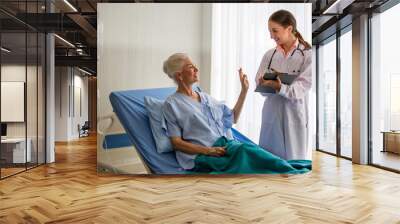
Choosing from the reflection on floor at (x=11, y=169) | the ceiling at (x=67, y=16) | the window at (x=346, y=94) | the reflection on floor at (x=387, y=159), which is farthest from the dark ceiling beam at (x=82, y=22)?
the reflection on floor at (x=387, y=159)

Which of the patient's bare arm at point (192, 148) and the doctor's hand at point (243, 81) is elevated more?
the doctor's hand at point (243, 81)

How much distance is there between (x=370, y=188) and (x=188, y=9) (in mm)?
3566

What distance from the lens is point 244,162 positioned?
234 inches

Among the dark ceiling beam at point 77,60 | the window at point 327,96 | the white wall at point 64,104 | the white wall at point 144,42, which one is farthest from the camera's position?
the white wall at point 64,104

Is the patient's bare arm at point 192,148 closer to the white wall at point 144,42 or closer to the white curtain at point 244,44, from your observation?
the white curtain at point 244,44

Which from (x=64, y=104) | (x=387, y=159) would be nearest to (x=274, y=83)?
(x=387, y=159)

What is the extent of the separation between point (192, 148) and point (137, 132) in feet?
2.75

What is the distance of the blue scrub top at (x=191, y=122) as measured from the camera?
5766mm

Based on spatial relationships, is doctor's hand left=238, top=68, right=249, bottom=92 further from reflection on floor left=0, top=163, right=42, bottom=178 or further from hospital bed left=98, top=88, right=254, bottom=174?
reflection on floor left=0, top=163, right=42, bottom=178

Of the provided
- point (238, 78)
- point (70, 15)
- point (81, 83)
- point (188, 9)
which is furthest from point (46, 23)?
point (81, 83)

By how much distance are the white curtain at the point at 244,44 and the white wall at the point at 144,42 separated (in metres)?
0.18

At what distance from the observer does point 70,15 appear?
752 cm

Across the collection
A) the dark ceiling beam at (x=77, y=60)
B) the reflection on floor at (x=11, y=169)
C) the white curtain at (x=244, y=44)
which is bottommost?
the reflection on floor at (x=11, y=169)

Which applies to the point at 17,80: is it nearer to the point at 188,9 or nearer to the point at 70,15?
the point at 70,15
